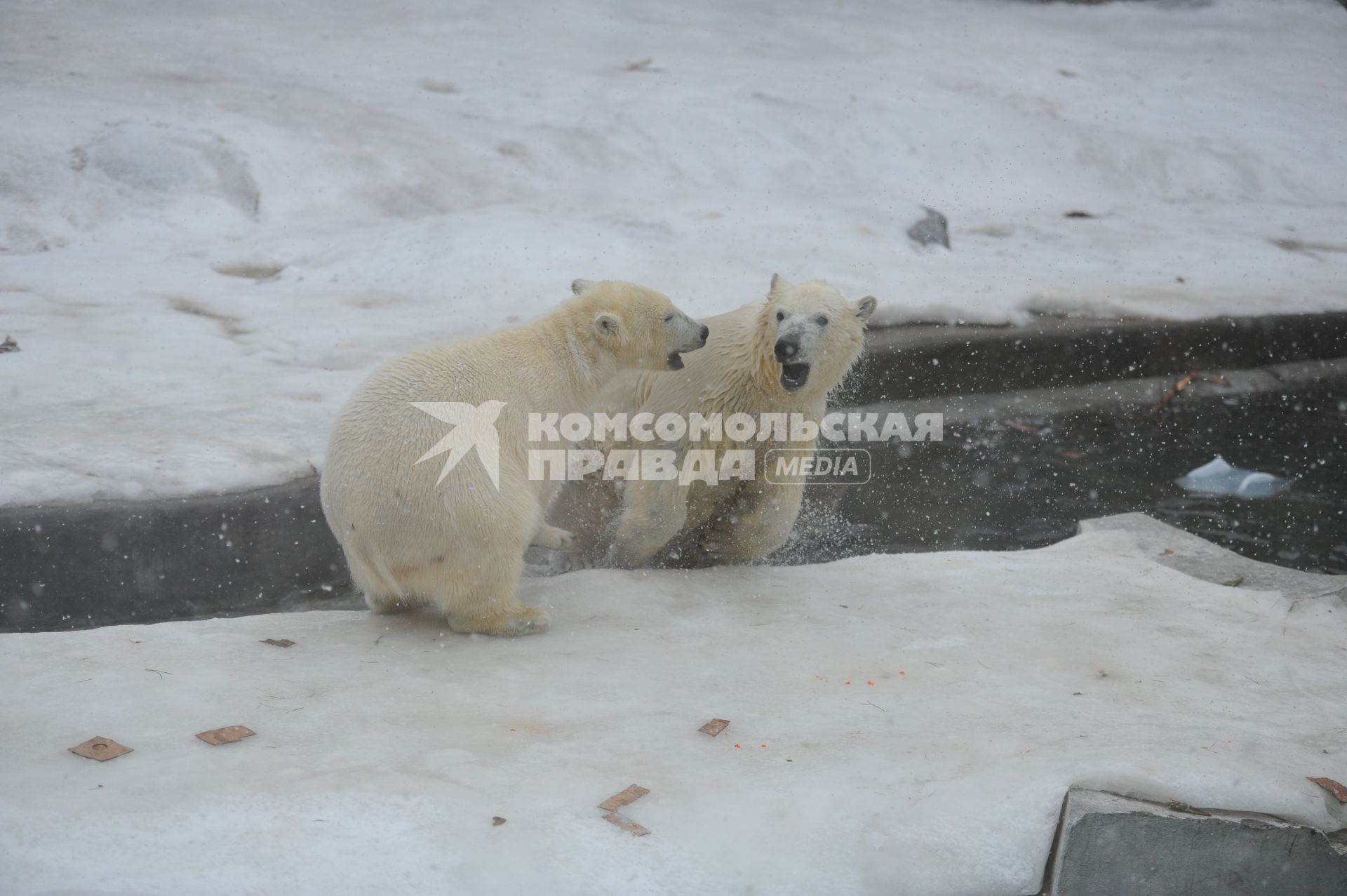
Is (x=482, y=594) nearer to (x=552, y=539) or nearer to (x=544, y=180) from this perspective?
(x=552, y=539)

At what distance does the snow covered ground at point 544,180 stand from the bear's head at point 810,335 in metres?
1.67

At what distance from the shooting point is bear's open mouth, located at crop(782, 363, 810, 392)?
352cm

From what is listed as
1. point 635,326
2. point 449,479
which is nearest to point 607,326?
point 635,326

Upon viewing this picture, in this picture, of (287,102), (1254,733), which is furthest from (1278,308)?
(287,102)

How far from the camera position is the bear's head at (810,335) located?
3.46 metres

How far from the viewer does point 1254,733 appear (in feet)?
8.54

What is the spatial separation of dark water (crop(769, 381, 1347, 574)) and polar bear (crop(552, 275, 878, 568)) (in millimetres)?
821

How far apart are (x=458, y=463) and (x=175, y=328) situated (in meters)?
2.93

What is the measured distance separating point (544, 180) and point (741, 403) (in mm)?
4623

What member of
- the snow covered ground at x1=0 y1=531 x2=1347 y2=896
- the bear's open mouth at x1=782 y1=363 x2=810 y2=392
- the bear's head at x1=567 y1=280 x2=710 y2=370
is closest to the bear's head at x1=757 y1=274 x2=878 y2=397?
the bear's open mouth at x1=782 y1=363 x2=810 y2=392

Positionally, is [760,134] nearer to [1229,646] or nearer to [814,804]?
[1229,646]

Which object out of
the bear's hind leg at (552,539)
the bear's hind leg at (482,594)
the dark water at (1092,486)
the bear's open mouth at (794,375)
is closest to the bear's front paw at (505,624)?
the bear's hind leg at (482,594)

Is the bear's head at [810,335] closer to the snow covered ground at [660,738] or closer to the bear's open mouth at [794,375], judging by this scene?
the bear's open mouth at [794,375]

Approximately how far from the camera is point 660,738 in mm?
2523
